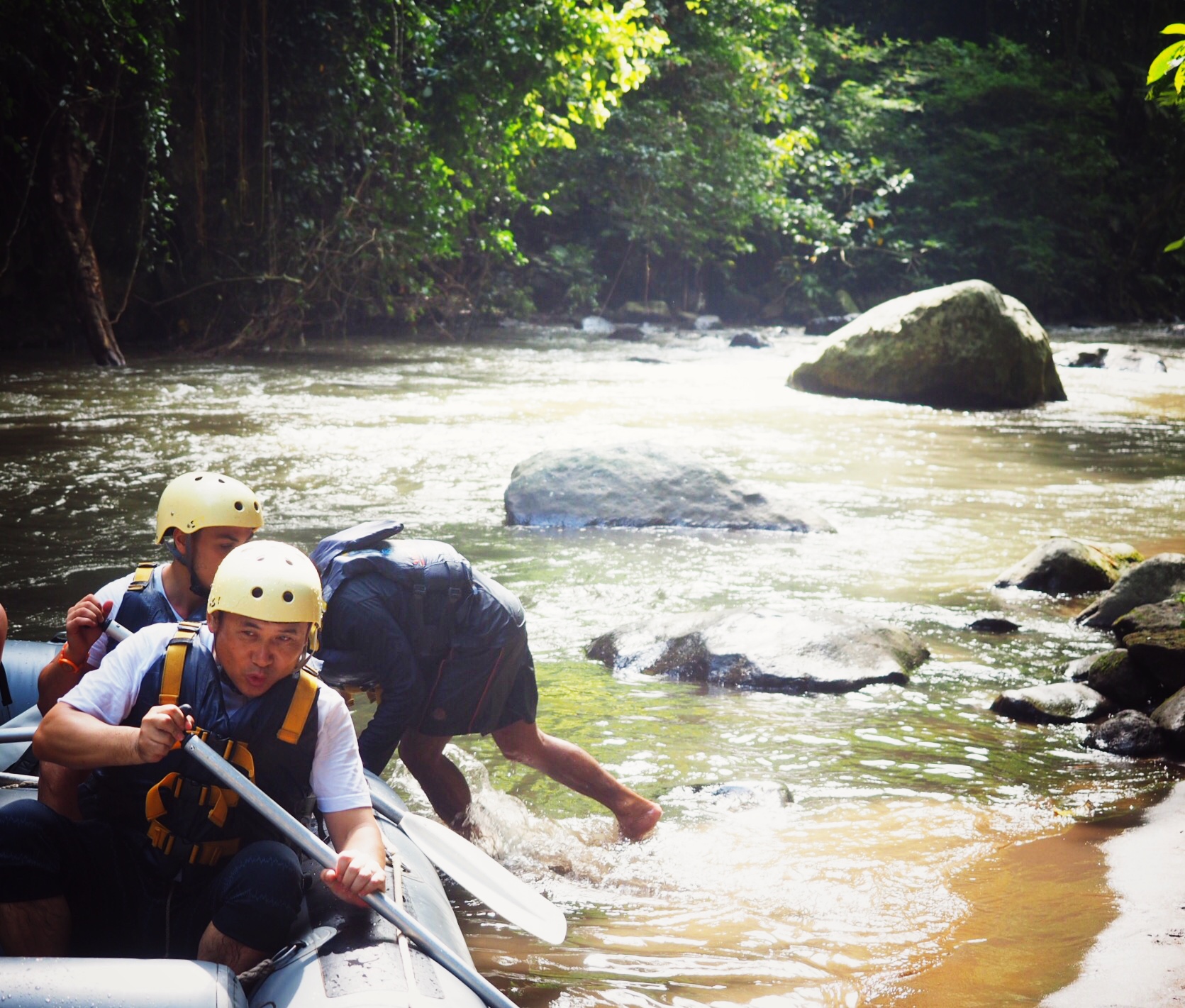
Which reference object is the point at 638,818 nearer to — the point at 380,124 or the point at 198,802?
the point at 198,802

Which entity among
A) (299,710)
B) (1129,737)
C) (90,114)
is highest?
(90,114)

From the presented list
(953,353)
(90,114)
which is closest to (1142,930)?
(953,353)

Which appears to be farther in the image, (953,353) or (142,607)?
(953,353)

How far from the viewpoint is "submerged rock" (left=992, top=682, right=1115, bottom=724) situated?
15.9 ft

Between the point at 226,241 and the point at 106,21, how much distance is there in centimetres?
374

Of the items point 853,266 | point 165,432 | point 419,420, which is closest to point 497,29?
point 419,420

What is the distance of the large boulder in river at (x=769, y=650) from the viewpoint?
5.37 m

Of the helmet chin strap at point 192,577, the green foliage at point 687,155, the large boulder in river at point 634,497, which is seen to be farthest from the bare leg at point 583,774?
the green foliage at point 687,155

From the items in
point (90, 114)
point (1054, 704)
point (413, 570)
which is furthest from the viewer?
point (90, 114)

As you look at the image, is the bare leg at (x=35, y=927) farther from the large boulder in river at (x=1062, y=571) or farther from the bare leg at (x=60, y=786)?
the large boulder in river at (x=1062, y=571)

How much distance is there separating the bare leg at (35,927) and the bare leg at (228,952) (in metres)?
0.28

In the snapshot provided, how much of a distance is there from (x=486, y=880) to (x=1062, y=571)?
4680mm

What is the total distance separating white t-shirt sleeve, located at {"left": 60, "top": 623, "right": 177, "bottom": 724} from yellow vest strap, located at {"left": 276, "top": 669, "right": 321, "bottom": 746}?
0.95 ft

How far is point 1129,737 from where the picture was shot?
15.0 ft
